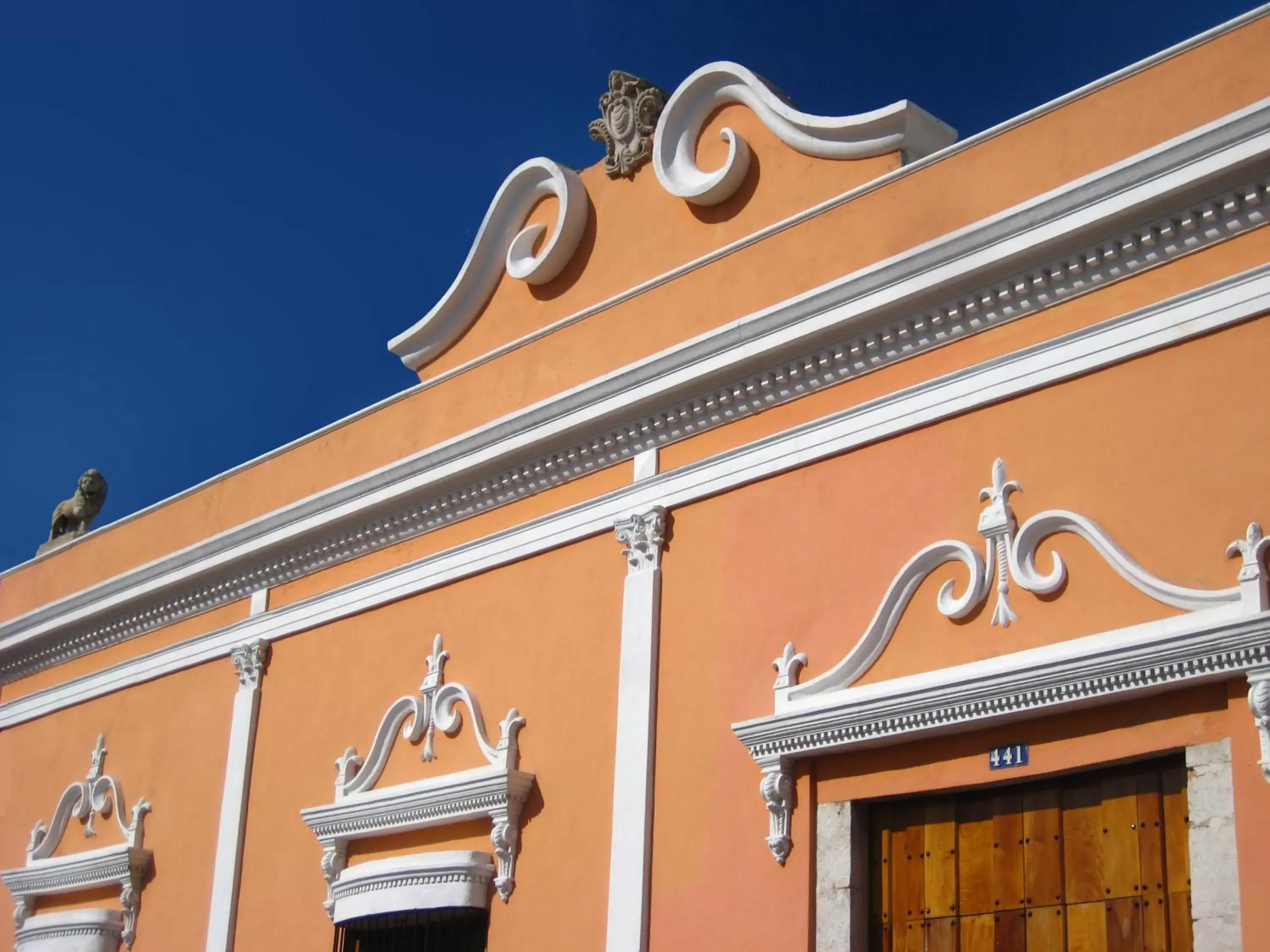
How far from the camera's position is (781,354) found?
9.29 m

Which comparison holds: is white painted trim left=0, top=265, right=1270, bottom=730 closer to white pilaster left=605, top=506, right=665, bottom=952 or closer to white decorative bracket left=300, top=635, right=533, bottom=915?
white pilaster left=605, top=506, right=665, bottom=952

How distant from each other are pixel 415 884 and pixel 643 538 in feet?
7.52

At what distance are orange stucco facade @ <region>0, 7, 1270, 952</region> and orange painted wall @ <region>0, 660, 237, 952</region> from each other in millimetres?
41

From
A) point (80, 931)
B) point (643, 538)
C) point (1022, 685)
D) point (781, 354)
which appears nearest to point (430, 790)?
point (643, 538)

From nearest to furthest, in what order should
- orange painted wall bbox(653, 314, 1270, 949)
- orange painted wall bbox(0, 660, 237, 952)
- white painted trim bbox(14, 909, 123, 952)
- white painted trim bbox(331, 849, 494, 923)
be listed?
orange painted wall bbox(653, 314, 1270, 949) < white painted trim bbox(331, 849, 494, 923) < orange painted wall bbox(0, 660, 237, 952) < white painted trim bbox(14, 909, 123, 952)

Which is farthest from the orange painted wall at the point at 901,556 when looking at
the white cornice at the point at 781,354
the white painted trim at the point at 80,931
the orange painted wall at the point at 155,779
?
the white painted trim at the point at 80,931

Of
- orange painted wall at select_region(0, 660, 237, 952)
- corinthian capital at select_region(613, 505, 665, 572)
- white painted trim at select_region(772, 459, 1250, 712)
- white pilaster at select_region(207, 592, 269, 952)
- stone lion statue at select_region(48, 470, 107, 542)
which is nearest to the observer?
white painted trim at select_region(772, 459, 1250, 712)

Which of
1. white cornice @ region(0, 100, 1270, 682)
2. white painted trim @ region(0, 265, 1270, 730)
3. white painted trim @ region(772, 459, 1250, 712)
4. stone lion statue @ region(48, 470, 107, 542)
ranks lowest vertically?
white painted trim @ region(772, 459, 1250, 712)

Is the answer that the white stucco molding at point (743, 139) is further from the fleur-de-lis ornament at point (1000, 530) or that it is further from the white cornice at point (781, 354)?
the fleur-de-lis ornament at point (1000, 530)

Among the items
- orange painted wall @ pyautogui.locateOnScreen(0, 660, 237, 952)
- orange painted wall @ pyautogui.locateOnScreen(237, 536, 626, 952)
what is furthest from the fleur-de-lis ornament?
→ orange painted wall @ pyautogui.locateOnScreen(0, 660, 237, 952)

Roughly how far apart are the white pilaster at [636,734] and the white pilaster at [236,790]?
3.38m

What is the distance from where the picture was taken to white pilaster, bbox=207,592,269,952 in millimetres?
11656

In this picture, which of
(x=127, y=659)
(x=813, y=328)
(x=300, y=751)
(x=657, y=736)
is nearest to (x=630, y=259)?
(x=813, y=328)

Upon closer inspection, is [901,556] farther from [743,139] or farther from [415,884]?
[415,884]
